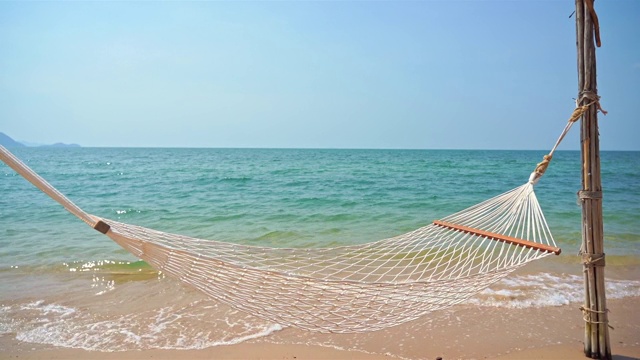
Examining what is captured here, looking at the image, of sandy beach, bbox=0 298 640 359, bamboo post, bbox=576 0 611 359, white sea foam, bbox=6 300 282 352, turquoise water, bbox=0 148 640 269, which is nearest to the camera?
bamboo post, bbox=576 0 611 359

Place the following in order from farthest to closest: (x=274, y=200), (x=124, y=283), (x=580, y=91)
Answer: (x=274, y=200), (x=124, y=283), (x=580, y=91)

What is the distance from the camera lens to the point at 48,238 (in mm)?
5703

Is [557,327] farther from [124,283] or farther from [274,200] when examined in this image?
[274,200]

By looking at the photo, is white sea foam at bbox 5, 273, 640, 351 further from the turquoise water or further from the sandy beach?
the turquoise water

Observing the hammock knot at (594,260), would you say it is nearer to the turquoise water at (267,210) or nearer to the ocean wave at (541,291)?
the ocean wave at (541,291)

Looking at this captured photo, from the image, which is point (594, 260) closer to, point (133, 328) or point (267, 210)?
point (133, 328)

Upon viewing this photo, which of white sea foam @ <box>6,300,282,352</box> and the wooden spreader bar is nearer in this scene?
the wooden spreader bar

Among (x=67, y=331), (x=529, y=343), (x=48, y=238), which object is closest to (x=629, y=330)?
(x=529, y=343)

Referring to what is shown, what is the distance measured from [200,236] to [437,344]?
4.05 metres

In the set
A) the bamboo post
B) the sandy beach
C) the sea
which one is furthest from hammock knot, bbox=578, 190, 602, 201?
the sea

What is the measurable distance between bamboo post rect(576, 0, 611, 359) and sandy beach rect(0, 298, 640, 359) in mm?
479

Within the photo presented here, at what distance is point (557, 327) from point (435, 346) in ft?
2.79

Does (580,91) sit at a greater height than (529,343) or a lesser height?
greater

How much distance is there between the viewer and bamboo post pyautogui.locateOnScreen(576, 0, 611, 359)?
2043 mm
